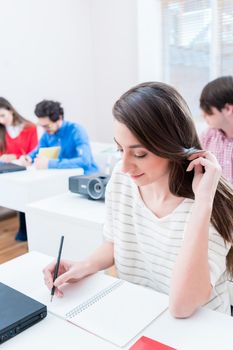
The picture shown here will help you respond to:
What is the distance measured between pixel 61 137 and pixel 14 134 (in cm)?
52

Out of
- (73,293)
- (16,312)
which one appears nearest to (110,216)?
(73,293)

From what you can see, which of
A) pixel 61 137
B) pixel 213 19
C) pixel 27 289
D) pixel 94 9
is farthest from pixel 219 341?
pixel 94 9

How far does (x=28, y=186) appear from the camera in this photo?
2.20m

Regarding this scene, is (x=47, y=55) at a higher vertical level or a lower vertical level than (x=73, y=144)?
higher

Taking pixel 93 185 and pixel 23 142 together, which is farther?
pixel 23 142

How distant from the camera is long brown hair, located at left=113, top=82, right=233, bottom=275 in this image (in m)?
0.85

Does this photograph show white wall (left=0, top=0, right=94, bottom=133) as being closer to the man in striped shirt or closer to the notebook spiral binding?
the man in striped shirt

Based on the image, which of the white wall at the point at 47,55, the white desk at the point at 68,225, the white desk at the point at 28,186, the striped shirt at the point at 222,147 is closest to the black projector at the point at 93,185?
the white desk at the point at 68,225


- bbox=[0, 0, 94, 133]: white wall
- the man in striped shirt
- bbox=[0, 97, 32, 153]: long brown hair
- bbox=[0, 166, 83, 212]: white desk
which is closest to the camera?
the man in striped shirt

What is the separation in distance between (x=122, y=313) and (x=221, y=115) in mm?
1452

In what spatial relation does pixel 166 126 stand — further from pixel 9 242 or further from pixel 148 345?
pixel 9 242

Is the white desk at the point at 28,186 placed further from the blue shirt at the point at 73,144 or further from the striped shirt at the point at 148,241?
the striped shirt at the point at 148,241

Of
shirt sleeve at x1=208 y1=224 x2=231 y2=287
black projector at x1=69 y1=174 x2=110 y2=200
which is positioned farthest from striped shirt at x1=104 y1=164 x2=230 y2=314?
black projector at x1=69 y1=174 x2=110 y2=200

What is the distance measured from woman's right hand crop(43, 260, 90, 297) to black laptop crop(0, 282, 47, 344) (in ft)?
0.28
